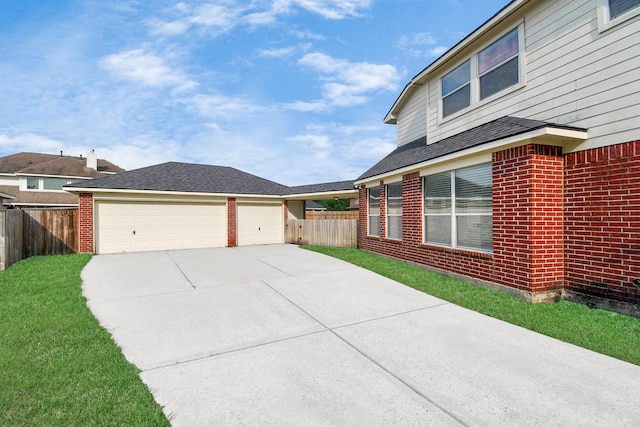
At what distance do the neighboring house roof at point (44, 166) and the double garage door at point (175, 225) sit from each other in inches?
851

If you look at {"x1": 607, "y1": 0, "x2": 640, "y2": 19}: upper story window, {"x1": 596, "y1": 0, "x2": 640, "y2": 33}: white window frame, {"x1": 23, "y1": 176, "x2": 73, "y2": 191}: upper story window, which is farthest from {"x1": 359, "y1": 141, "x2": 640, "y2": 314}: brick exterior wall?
{"x1": 23, "y1": 176, "x2": 73, "y2": 191}: upper story window

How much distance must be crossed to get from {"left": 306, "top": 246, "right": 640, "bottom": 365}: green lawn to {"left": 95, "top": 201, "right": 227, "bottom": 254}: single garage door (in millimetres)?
10957

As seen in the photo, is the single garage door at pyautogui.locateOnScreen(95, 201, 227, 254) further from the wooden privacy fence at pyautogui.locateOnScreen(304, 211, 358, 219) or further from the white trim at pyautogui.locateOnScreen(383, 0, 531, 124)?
the white trim at pyautogui.locateOnScreen(383, 0, 531, 124)

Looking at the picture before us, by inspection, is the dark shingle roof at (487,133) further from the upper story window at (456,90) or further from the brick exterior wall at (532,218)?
the upper story window at (456,90)

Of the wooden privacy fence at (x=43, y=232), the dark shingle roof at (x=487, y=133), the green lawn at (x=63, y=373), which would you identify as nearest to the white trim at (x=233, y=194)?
the wooden privacy fence at (x=43, y=232)

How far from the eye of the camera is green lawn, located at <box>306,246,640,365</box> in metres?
4.01

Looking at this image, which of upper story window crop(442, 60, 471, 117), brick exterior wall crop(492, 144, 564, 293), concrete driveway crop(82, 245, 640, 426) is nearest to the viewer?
concrete driveway crop(82, 245, 640, 426)

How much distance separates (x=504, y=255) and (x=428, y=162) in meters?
3.02

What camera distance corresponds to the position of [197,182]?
16.0 m

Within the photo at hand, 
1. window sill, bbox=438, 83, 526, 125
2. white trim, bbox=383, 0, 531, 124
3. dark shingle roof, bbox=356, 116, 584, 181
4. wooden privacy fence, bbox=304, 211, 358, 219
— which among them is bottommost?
wooden privacy fence, bbox=304, 211, 358, 219

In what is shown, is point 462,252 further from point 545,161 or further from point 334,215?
point 334,215

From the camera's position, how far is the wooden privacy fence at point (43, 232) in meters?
10.7

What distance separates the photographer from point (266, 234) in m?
17.1

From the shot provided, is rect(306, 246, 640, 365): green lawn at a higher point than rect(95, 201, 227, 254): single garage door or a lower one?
lower
